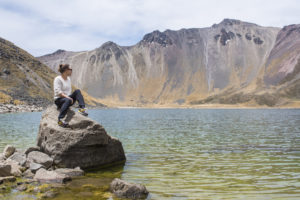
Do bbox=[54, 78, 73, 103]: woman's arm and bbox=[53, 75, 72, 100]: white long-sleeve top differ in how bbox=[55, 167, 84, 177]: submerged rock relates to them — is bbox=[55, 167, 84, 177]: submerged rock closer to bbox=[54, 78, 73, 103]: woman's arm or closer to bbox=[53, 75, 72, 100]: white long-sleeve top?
bbox=[54, 78, 73, 103]: woman's arm

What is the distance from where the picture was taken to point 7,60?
4931 inches

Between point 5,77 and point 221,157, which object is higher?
point 5,77

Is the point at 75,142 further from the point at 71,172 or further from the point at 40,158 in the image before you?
the point at 40,158

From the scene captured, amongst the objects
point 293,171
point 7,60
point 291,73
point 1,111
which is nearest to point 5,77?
point 7,60

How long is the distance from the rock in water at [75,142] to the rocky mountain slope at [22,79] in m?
92.3

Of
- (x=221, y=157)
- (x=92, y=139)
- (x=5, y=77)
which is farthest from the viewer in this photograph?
(x=5, y=77)

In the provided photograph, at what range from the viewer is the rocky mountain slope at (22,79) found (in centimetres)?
10772

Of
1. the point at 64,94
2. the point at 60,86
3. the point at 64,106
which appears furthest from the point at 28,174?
the point at 60,86

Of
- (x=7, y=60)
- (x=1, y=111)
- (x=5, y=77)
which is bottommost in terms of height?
(x=1, y=111)

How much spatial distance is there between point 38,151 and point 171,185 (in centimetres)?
741

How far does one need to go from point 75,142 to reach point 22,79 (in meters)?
118

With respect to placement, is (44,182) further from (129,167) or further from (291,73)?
(291,73)

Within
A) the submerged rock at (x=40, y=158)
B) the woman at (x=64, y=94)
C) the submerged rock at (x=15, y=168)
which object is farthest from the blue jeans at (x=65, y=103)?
the submerged rock at (x=15, y=168)

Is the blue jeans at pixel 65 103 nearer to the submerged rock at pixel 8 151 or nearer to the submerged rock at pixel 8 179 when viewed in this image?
the submerged rock at pixel 8 151
